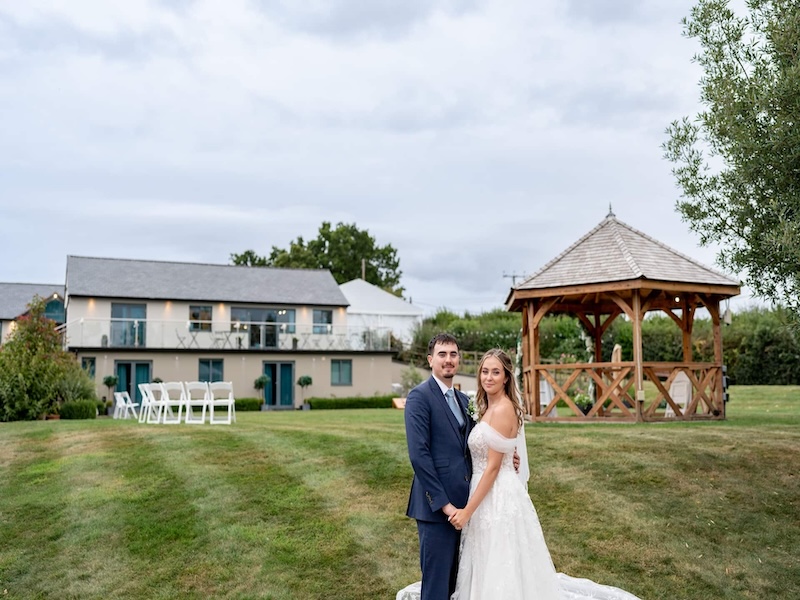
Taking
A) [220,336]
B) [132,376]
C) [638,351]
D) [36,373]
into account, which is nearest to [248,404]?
[220,336]

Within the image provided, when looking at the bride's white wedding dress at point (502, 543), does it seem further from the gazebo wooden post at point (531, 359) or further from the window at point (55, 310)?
the window at point (55, 310)

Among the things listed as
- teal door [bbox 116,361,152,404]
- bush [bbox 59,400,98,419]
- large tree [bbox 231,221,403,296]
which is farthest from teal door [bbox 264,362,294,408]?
large tree [bbox 231,221,403,296]

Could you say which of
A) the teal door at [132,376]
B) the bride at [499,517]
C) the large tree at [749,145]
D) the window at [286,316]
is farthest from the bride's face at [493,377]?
the window at [286,316]

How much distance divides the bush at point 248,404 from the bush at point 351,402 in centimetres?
265

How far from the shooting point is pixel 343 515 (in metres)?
9.15

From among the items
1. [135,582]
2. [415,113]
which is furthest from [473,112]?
[135,582]

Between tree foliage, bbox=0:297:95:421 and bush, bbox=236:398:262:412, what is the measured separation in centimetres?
865

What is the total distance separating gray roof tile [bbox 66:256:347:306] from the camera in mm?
36812

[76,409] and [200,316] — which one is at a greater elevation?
[200,316]

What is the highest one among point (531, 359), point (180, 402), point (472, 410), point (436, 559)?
point (531, 359)

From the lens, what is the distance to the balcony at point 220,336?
33.5 m

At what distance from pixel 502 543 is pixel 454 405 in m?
0.95

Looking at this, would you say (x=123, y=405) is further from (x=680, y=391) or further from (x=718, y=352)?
(x=718, y=352)

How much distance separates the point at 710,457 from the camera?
1089cm
